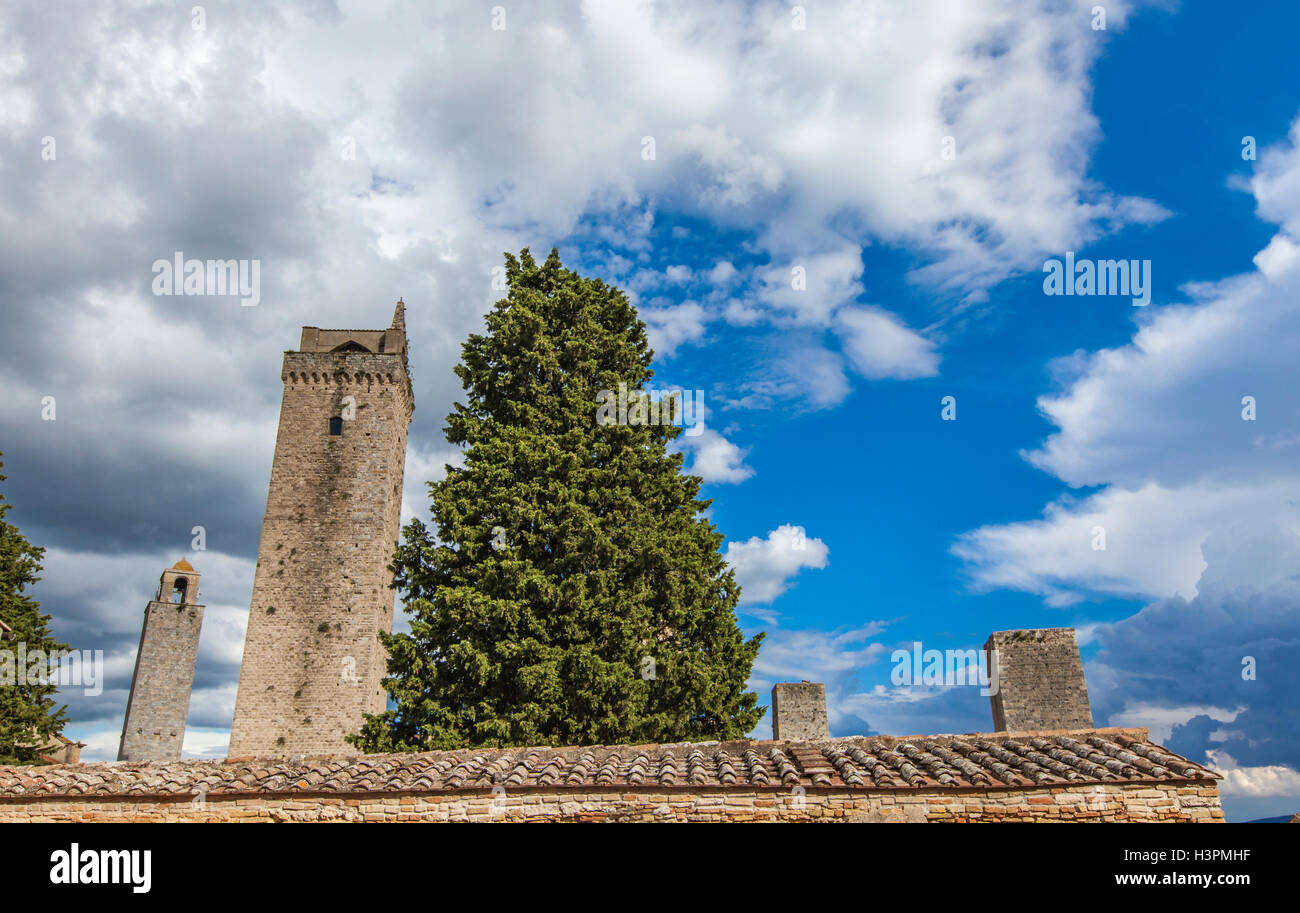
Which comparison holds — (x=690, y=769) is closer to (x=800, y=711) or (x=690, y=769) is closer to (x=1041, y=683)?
(x=800, y=711)

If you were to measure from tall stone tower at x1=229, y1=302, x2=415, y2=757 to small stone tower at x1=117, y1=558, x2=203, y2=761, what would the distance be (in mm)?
14225

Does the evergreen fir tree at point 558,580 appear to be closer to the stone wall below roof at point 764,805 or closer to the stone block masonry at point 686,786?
the stone block masonry at point 686,786

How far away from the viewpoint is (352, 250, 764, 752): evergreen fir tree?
1355 cm

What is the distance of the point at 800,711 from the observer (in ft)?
48.0

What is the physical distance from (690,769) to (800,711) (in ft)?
21.6

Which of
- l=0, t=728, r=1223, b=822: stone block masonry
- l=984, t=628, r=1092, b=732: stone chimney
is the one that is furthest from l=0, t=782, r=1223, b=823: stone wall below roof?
l=984, t=628, r=1092, b=732: stone chimney

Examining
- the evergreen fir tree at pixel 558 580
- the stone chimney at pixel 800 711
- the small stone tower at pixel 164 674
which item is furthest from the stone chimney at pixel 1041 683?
the small stone tower at pixel 164 674

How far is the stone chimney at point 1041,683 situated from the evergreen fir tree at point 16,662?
2470 cm

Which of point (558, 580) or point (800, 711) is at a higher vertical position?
point (558, 580)

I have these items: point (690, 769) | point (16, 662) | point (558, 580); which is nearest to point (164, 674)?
point (16, 662)

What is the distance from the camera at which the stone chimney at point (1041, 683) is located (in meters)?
14.9

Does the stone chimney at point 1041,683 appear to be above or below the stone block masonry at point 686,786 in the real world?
above

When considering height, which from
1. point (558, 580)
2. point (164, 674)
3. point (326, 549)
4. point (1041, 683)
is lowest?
point (164, 674)
